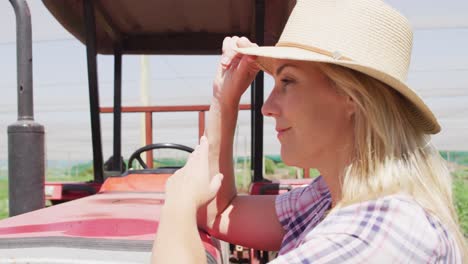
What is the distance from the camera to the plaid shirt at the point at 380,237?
81 cm

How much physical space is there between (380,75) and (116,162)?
7.82ft

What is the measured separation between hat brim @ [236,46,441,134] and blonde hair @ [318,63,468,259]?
0.02m

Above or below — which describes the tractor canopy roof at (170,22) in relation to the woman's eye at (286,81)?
above

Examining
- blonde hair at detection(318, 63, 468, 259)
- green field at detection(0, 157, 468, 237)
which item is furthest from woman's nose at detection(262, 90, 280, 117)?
green field at detection(0, 157, 468, 237)

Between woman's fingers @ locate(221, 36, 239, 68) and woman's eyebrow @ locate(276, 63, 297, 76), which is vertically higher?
woman's fingers @ locate(221, 36, 239, 68)

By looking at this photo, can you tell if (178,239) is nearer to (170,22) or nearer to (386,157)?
(386,157)

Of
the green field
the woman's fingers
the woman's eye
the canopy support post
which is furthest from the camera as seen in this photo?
the green field

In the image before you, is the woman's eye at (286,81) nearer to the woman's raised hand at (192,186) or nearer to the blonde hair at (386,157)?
the blonde hair at (386,157)

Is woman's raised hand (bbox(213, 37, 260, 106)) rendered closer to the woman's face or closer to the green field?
the woman's face

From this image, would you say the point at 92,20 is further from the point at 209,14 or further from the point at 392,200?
the point at 392,200

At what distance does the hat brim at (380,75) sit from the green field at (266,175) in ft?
12.4

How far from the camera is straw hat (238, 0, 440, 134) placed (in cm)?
97

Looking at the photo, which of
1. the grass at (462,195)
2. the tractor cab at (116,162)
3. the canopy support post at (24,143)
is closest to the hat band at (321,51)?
the tractor cab at (116,162)

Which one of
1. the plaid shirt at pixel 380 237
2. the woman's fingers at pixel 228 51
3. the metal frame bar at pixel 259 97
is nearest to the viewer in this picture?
the plaid shirt at pixel 380 237
